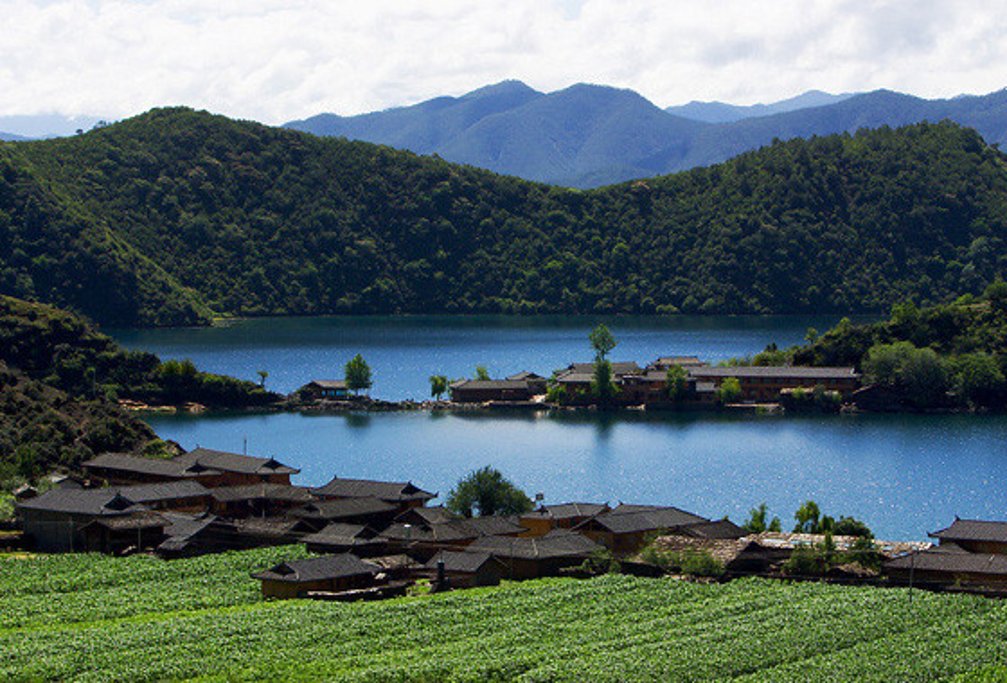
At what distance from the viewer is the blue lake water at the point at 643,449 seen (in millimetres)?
58656

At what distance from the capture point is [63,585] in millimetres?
36469

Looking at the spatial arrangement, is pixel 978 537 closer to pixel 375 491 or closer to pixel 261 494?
pixel 375 491

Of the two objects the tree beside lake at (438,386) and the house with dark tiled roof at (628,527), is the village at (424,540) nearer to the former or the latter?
the house with dark tiled roof at (628,527)

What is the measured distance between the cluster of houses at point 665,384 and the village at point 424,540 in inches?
1648

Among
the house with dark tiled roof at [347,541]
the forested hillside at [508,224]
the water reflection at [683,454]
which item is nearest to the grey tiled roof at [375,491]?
the house with dark tiled roof at [347,541]

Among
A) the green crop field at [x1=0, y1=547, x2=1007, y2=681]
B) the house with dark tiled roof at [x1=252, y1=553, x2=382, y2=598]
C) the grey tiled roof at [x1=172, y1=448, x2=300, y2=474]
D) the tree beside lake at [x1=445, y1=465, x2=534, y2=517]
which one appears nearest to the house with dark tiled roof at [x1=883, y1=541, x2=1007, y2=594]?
the green crop field at [x1=0, y1=547, x2=1007, y2=681]

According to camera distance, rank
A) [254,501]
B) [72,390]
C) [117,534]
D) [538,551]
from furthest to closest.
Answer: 1. [72,390]
2. [254,501]
3. [117,534]
4. [538,551]

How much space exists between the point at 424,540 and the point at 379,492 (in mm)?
8529

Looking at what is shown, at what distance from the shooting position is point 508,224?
186 metres

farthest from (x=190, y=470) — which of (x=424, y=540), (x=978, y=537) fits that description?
(x=978, y=537)

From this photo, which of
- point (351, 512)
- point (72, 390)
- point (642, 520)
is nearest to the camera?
point (642, 520)

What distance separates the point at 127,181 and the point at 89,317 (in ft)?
116

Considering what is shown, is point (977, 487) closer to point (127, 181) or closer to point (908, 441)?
point (908, 441)

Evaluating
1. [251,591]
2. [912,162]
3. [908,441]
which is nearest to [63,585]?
[251,591]
